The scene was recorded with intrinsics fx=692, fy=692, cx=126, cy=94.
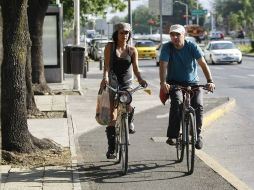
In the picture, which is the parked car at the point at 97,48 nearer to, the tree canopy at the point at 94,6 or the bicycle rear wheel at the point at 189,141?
the tree canopy at the point at 94,6

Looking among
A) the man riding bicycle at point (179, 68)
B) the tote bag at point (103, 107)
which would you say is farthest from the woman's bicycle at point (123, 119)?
the man riding bicycle at point (179, 68)

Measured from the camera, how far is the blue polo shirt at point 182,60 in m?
8.31

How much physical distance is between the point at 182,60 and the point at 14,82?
7.33 ft

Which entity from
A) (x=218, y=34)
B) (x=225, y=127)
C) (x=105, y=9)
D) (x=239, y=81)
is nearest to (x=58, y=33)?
(x=239, y=81)

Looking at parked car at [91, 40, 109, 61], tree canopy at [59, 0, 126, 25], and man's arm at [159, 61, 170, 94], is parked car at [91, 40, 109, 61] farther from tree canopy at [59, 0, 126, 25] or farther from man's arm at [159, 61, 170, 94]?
man's arm at [159, 61, 170, 94]

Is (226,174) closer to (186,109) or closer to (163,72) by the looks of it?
(186,109)

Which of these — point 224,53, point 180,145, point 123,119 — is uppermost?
point 123,119

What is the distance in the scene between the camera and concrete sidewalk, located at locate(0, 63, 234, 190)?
24.4 feet

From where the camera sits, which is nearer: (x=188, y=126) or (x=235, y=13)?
(x=188, y=126)

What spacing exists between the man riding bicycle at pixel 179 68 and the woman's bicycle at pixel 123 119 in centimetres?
45

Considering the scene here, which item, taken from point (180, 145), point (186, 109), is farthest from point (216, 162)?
point (186, 109)

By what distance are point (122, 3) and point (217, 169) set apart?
33013 millimetres

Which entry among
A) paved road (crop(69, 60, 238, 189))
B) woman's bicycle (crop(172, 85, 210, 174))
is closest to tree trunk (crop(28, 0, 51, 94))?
Result: paved road (crop(69, 60, 238, 189))

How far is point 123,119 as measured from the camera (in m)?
8.05
